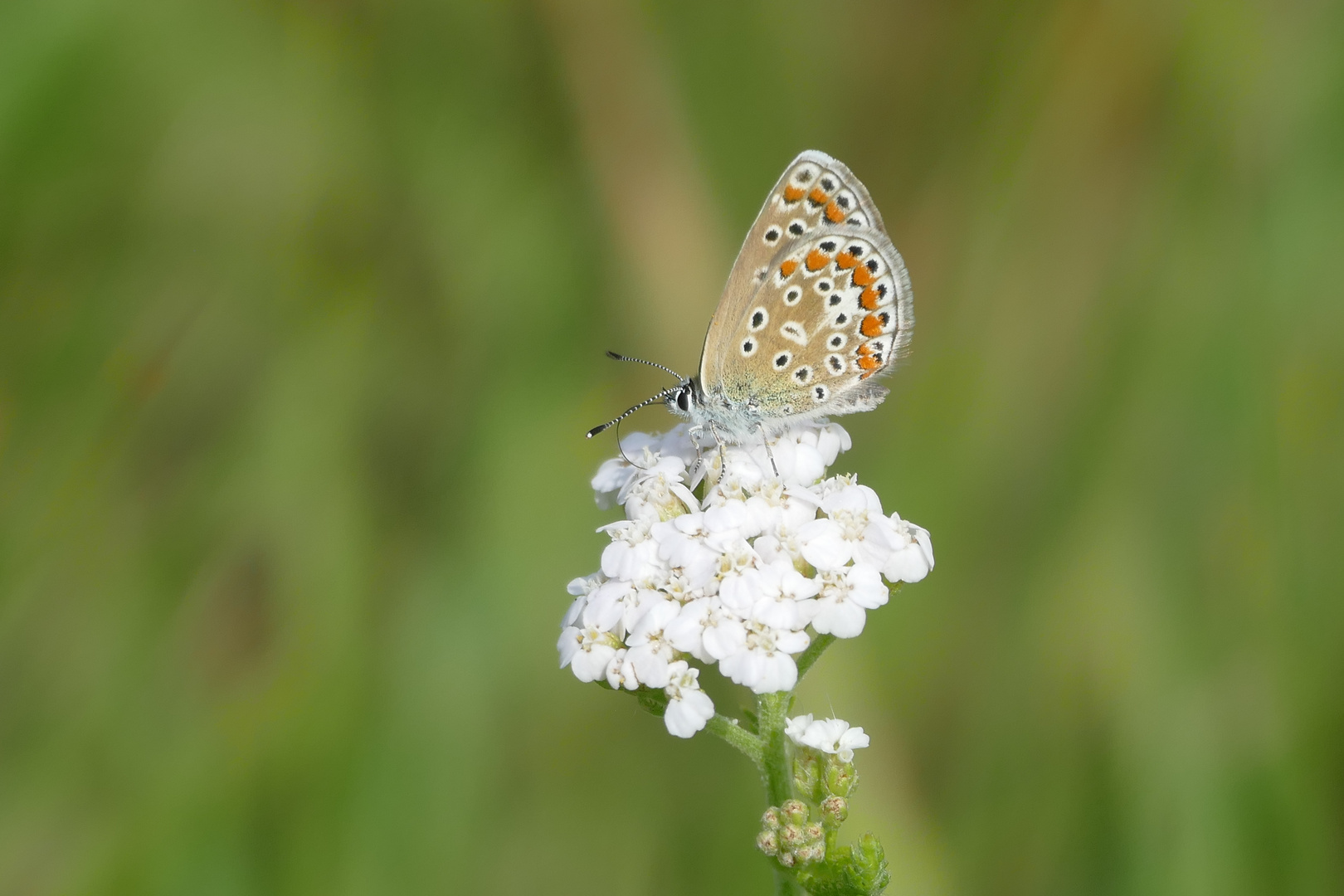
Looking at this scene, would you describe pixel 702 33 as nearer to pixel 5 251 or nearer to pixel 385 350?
pixel 385 350

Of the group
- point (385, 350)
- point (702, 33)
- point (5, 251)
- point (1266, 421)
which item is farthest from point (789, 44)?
point (5, 251)

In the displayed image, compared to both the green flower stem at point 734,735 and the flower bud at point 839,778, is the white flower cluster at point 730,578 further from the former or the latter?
the flower bud at point 839,778

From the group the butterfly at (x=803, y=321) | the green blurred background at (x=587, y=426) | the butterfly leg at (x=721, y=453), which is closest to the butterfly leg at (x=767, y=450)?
the butterfly at (x=803, y=321)

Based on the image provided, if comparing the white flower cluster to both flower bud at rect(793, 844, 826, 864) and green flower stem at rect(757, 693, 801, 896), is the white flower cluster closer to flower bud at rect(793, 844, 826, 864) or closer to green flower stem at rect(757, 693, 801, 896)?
green flower stem at rect(757, 693, 801, 896)

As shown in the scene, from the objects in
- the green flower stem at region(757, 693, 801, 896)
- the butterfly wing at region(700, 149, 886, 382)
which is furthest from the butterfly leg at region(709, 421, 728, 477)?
the green flower stem at region(757, 693, 801, 896)

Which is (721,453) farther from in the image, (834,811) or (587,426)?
(587,426)

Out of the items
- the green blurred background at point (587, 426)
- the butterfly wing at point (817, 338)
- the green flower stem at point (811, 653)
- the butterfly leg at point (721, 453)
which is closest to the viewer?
the green flower stem at point (811, 653)
